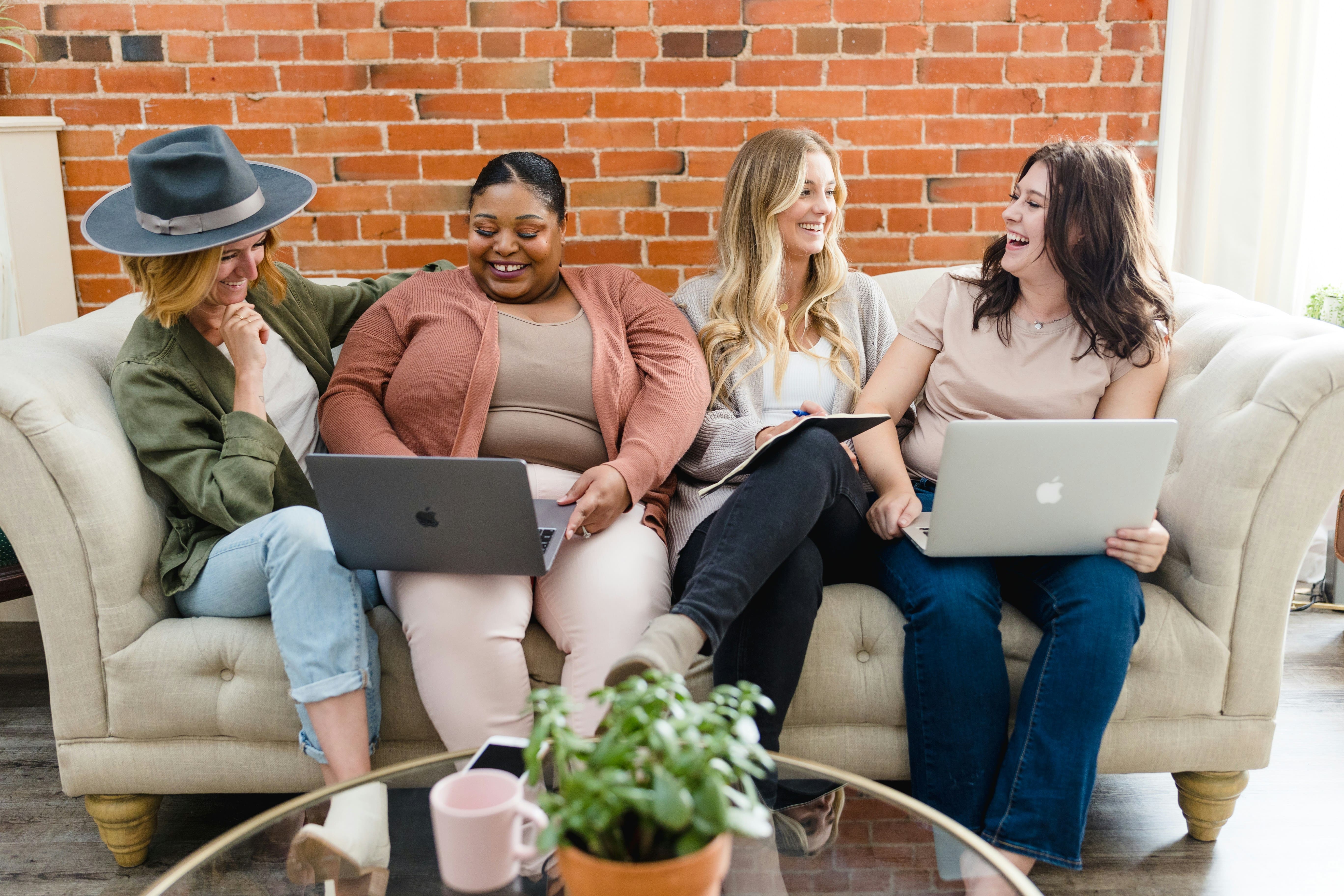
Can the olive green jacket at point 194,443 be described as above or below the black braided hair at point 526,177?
below

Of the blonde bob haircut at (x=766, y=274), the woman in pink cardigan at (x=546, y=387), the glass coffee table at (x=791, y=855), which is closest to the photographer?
the glass coffee table at (x=791, y=855)

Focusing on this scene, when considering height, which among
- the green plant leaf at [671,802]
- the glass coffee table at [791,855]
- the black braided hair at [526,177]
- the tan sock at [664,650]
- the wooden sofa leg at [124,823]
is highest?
the black braided hair at [526,177]

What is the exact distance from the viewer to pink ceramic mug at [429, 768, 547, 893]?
893mm

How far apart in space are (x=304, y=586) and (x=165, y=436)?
321 millimetres

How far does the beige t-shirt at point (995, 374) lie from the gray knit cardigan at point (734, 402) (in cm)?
13

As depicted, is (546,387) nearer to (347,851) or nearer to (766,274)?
(766,274)

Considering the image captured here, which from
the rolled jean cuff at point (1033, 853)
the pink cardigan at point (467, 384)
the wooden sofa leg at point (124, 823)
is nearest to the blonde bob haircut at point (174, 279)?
the pink cardigan at point (467, 384)

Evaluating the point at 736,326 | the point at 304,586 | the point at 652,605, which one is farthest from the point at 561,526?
the point at 736,326

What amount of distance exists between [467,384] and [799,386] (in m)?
0.65

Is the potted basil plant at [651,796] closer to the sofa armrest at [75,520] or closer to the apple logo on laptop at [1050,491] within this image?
the apple logo on laptop at [1050,491]

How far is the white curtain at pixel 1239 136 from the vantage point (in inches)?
91.9

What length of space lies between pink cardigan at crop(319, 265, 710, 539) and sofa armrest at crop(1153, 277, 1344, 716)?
2.75 feet

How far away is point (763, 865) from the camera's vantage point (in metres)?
1.01

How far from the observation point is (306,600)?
1.47 metres
